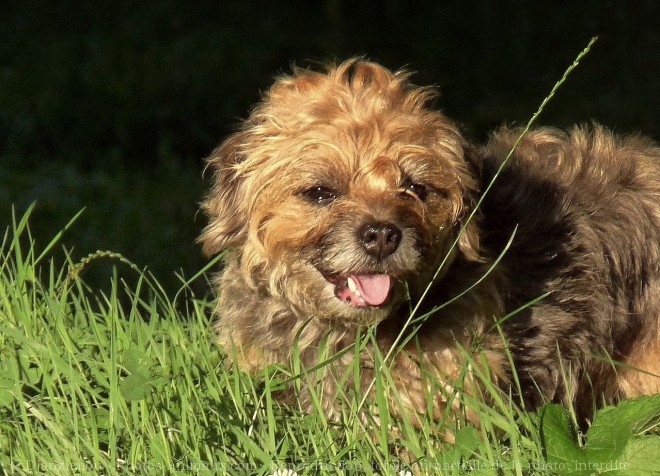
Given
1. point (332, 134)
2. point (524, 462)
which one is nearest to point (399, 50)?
point (332, 134)

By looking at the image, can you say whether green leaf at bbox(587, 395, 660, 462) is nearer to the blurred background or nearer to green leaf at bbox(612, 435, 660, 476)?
green leaf at bbox(612, 435, 660, 476)

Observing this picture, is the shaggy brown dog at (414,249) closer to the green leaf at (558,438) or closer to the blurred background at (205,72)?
the green leaf at (558,438)

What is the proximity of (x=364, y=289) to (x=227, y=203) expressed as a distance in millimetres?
628

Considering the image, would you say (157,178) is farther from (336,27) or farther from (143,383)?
(143,383)

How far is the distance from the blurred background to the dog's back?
458 centimetres

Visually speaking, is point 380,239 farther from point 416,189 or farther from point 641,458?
point 641,458

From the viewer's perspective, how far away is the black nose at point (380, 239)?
398cm

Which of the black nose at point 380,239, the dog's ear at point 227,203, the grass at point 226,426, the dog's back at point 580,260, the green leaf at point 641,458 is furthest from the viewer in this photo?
the dog's back at point 580,260

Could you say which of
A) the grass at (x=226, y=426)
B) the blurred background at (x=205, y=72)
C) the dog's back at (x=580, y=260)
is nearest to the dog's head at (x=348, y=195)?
the grass at (x=226, y=426)

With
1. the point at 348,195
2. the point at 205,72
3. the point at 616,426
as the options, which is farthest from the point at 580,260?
the point at 205,72

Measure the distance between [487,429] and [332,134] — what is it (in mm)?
1096

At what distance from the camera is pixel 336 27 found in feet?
41.9

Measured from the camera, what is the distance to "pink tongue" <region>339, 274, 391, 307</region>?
4.12m

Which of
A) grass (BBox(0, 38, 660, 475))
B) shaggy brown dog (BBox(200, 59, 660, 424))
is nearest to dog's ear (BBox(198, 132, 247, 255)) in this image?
shaggy brown dog (BBox(200, 59, 660, 424))
